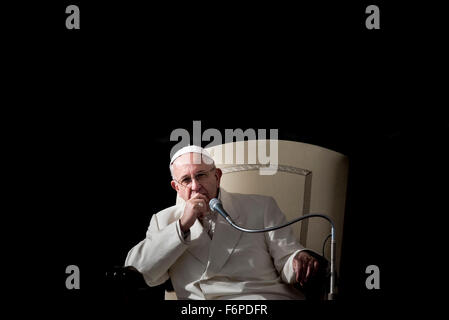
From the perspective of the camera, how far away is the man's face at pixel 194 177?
258 cm

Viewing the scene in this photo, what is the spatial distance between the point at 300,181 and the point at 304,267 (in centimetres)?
72

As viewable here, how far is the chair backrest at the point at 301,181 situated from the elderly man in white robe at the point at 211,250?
0.75ft

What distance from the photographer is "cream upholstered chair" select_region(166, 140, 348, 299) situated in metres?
2.89

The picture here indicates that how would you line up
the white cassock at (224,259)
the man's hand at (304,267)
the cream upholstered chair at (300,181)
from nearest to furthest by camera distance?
the man's hand at (304,267), the white cassock at (224,259), the cream upholstered chair at (300,181)

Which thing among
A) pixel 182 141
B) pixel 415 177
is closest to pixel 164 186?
pixel 182 141

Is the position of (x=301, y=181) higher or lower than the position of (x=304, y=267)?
higher

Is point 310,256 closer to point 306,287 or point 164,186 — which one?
point 306,287

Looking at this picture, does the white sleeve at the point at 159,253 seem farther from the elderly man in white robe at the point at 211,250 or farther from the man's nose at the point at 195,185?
the man's nose at the point at 195,185

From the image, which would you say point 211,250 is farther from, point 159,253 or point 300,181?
point 300,181

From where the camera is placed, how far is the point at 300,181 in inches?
116

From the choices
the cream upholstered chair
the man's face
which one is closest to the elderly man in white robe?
the man's face

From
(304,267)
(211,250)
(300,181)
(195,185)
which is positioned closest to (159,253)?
(211,250)

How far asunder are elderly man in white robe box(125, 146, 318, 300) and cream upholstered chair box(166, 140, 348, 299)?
0.23m

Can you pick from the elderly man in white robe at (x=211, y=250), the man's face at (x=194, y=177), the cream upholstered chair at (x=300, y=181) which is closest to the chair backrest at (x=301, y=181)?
the cream upholstered chair at (x=300, y=181)
